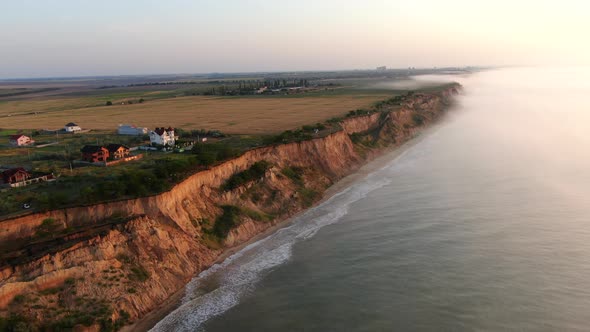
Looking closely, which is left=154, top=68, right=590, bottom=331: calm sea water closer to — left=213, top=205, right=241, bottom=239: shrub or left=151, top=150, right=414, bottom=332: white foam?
left=151, top=150, right=414, bottom=332: white foam

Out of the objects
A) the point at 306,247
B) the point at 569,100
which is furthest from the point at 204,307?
the point at 569,100

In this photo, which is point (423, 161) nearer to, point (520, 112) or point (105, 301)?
point (105, 301)

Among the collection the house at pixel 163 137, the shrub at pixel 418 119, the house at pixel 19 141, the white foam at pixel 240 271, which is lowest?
the white foam at pixel 240 271

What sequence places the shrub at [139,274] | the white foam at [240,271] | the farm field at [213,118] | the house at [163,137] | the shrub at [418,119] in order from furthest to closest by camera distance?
1. the shrub at [418,119]
2. the farm field at [213,118]
3. the house at [163,137]
4. the shrub at [139,274]
5. the white foam at [240,271]

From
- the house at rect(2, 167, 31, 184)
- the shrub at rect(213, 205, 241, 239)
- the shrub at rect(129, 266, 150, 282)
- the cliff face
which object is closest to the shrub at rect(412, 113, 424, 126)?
the cliff face

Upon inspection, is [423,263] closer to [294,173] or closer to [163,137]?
[294,173]

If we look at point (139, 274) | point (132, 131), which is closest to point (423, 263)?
point (139, 274)

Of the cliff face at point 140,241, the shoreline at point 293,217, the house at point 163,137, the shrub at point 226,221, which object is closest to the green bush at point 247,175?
the cliff face at point 140,241

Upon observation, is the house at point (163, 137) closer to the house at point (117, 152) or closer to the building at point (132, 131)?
the house at point (117, 152)
